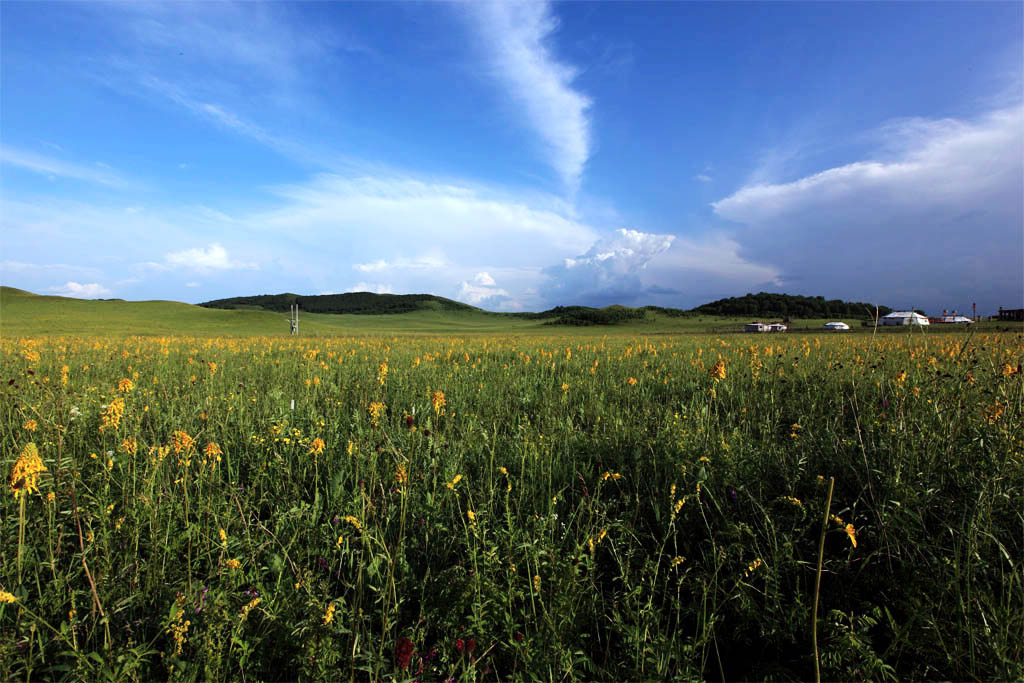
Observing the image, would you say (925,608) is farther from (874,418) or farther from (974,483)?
(874,418)

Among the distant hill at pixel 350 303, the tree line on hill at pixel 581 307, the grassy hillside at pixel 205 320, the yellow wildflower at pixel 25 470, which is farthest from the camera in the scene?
the distant hill at pixel 350 303

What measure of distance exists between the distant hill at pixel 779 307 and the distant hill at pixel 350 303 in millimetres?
63346

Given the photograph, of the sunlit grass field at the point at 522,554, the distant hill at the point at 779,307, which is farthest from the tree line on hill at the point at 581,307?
the sunlit grass field at the point at 522,554

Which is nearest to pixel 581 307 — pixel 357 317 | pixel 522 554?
pixel 357 317

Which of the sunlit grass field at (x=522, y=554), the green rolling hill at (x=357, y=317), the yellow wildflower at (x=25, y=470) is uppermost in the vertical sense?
the green rolling hill at (x=357, y=317)

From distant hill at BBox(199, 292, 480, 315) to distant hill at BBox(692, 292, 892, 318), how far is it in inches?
2494

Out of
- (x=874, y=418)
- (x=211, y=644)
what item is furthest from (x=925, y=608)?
(x=211, y=644)

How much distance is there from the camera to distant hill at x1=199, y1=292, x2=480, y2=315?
11221 cm

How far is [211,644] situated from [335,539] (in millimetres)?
762

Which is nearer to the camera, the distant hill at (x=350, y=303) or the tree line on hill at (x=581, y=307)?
the tree line on hill at (x=581, y=307)

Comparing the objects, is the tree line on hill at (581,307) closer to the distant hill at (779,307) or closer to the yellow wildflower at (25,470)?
the distant hill at (779,307)

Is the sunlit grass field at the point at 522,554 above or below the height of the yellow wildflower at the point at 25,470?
below

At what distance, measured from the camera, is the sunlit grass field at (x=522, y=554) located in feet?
5.49

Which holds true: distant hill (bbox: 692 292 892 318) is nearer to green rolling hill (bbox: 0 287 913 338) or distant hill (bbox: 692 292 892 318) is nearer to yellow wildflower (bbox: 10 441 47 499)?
green rolling hill (bbox: 0 287 913 338)
